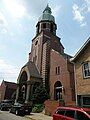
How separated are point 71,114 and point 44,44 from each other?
31.0 m

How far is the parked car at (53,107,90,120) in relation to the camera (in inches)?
390

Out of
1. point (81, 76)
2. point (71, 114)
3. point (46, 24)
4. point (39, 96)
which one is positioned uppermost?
point (46, 24)

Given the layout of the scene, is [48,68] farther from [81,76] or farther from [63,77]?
[81,76]

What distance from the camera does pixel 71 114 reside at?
35.4ft

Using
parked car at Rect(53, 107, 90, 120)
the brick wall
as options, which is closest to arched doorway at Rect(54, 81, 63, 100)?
the brick wall

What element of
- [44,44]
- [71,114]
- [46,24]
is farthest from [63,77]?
[71,114]

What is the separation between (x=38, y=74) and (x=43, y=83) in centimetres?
272

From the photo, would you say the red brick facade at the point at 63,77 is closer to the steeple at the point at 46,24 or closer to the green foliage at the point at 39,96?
the green foliage at the point at 39,96

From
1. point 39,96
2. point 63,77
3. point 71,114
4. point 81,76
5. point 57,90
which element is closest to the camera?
point 71,114

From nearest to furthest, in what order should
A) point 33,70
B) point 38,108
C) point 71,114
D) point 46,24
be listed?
point 71,114
point 38,108
point 33,70
point 46,24

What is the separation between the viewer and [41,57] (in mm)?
40094

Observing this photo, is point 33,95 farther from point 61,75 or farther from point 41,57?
point 41,57

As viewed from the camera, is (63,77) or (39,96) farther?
(63,77)

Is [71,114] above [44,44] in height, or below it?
below
